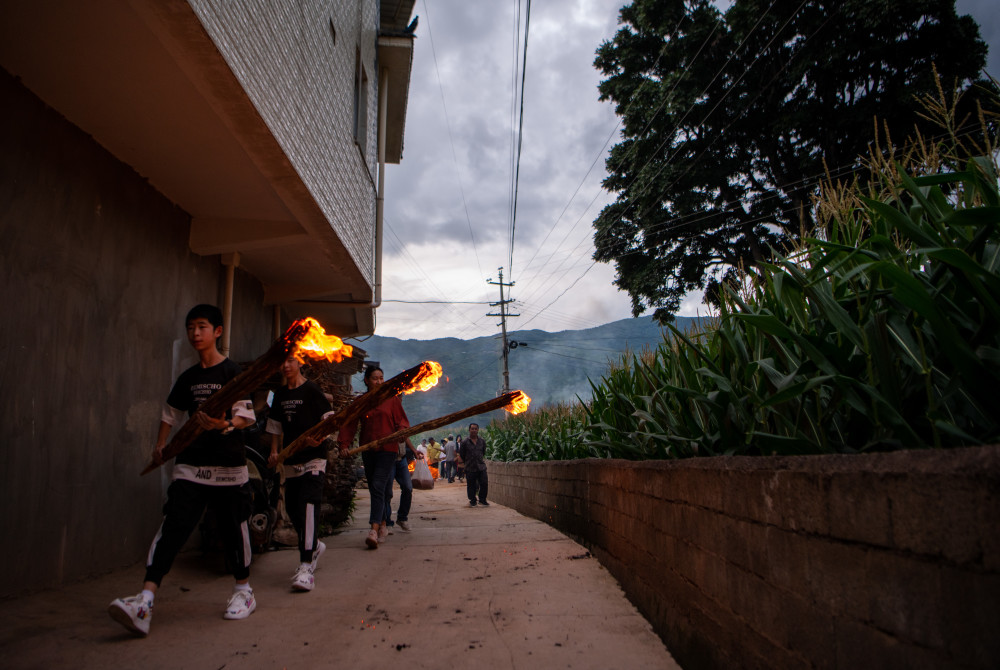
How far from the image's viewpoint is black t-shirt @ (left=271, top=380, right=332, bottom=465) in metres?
5.61

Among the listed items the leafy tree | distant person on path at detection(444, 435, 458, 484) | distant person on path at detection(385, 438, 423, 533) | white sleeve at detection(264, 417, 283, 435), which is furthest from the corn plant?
distant person on path at detection(444, 435, 458, 484)

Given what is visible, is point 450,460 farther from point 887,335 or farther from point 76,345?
point 887,335

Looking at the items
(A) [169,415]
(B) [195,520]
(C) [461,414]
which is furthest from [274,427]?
(C) [461,414]

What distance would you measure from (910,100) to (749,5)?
534 cm

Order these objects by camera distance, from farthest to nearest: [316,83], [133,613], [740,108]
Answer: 1. [740,108]
2. [316,83]
3. [133,613]

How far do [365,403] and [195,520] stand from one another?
121 centimetres

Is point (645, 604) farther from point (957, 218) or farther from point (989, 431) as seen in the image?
point (957, 218)

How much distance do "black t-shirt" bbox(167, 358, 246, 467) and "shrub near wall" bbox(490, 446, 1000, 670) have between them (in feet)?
8.67

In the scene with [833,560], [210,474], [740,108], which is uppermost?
[740,108]

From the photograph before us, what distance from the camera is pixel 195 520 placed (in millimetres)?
4070

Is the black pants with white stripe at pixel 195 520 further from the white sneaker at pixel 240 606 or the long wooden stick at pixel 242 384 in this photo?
the long wooden stick at pixel 242 384

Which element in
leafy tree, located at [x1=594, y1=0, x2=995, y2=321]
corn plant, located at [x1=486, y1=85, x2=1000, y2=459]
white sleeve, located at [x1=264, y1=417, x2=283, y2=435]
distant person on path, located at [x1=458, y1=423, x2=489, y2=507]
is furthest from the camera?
leafy tree, located at [x1=594, y1=0, x2=995, y2=321]

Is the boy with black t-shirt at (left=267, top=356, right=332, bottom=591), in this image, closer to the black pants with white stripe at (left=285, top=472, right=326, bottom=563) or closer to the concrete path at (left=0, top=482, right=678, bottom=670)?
the black pants with white stripe at (left=285, top=472, right=326, bottom=563)

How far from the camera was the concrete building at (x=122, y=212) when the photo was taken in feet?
13.5
